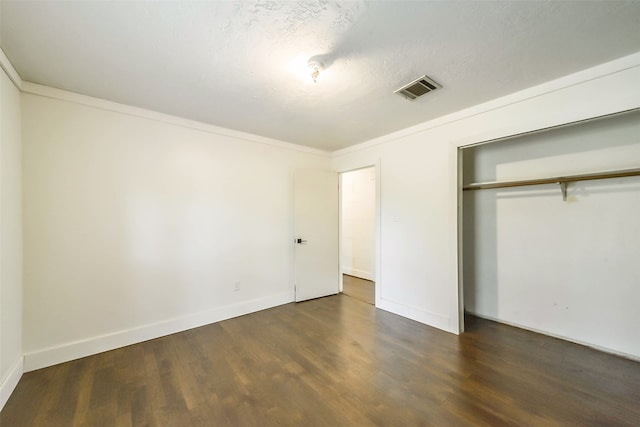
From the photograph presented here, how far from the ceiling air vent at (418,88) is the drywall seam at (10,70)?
9.83ft

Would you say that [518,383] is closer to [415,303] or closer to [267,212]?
[415,303]

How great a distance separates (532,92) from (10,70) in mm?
4276

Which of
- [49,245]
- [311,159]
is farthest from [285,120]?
[49,245]

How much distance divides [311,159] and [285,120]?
4.11 ft

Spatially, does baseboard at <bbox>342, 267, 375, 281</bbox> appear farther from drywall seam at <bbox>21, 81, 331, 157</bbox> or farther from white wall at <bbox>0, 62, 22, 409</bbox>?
white wall at <bbox>0, 62, 22, 409</bbox>

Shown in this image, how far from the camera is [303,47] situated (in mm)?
1698

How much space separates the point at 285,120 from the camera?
117 inches

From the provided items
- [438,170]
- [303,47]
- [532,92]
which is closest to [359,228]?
[438,170]

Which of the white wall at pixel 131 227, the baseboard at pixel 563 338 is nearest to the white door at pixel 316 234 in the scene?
the white wall at pixel 131 227

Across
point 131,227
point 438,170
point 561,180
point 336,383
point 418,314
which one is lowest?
point 336,383

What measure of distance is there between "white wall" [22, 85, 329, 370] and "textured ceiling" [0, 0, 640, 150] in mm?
432

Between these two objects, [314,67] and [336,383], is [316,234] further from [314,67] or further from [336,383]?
[314,67]

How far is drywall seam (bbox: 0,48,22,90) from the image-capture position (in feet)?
5.75

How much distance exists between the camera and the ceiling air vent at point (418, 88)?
2.11m
